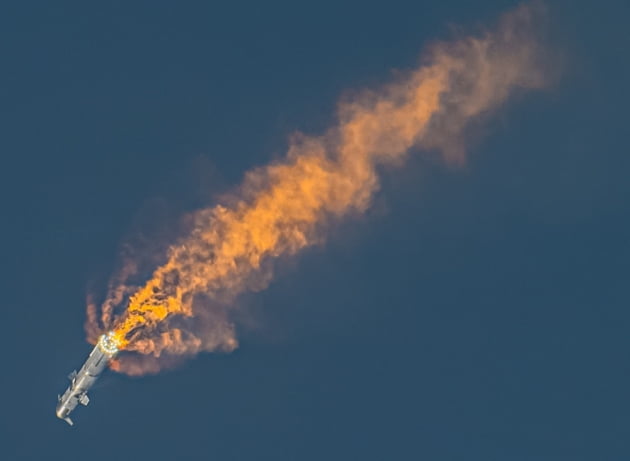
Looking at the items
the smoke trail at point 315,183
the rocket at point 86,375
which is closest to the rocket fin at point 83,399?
the rocket at point 86,375

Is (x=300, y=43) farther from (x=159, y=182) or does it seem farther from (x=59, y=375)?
(x=59, y=375)

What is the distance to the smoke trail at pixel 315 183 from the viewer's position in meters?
96.1

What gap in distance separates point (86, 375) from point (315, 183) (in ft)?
109

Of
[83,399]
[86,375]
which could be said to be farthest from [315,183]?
[83,399]

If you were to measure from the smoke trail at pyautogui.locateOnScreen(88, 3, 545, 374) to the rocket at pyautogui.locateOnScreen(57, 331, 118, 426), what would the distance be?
3.64m

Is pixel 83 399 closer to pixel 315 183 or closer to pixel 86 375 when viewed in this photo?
pixel 86 375

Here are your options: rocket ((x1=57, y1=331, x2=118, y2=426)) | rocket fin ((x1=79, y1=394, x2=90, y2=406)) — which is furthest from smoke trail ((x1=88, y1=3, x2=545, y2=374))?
rocket fin ((x1=79, y1=394, x2=90, y2=406))

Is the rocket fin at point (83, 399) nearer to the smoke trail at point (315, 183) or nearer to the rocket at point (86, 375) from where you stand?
the rocket at point (86, 375)

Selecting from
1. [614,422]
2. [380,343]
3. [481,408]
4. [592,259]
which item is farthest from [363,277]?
[614,422]

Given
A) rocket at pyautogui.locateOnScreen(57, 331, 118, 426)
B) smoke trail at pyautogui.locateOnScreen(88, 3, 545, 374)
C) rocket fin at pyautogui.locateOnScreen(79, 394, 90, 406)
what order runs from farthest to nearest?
smoke trail at pyautogui.locateOnScreen(88, 3, 545, 374) < rocket fin at pyautogui.locateOnScreen(79, 394, 90, 406) < rocket at pyautogui.locateOnScreen(57, 331, 118, 426)

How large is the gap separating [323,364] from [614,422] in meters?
35.3

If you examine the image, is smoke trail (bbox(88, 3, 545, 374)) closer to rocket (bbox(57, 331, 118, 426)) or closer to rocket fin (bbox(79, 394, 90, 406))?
rocket (bbox(57, 331, 118, 426))

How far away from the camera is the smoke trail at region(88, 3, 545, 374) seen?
315 ft

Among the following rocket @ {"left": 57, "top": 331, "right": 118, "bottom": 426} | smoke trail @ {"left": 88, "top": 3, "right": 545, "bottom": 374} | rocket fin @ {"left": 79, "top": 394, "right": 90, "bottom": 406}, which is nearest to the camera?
rocket @ {"left": 57, "top": 331, "right": 118, "bottom": 426}
